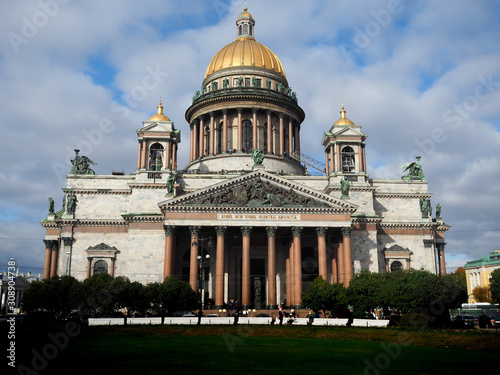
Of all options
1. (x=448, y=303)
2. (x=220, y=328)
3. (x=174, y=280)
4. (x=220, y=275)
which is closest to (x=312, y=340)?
(x=220, y=328)

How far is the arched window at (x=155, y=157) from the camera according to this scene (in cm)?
5853

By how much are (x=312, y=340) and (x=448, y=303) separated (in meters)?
15.6

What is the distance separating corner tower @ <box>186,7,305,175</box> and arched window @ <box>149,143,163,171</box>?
8.68 m

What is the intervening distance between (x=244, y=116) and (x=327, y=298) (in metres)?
35.5

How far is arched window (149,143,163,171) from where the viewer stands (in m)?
58.5

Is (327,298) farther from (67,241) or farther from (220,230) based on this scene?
(67,241)

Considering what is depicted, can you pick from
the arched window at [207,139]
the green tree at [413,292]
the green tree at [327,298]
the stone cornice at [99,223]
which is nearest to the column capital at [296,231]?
the green tree at [327,298]

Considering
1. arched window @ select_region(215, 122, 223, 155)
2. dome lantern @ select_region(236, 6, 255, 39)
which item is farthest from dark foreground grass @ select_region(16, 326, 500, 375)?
dome lantern @ select_region(236, 6, 255, 39)

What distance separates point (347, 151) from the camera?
61.1 m

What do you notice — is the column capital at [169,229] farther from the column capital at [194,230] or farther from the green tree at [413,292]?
the green tree at [413,292]

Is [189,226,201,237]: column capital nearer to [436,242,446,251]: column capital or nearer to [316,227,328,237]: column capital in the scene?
[316,227,328,237]: column capital

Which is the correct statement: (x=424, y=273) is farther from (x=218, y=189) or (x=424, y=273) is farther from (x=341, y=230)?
(x=218, y=189)

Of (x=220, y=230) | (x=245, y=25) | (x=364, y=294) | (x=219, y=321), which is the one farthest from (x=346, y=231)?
(x=245, y=25)

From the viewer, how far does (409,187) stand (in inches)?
2370
